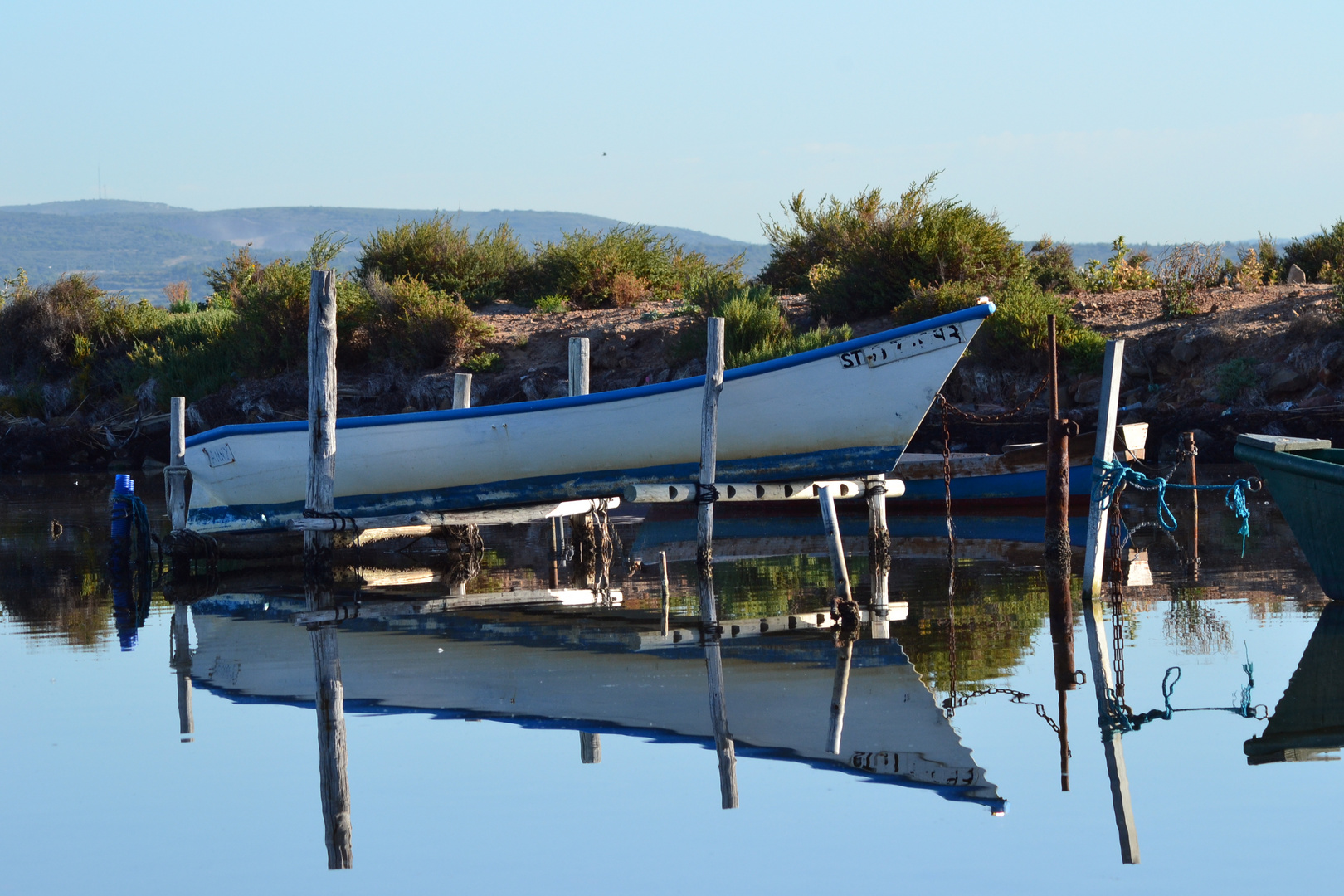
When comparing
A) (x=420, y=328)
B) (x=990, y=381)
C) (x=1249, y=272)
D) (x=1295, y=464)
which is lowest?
(x=1295, y=464)

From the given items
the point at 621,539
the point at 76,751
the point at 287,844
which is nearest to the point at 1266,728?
the point at 287,844

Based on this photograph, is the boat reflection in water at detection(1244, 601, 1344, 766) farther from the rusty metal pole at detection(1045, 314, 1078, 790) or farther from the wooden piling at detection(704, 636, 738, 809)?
the wooden piling at detection(704, 636, 738, 809)

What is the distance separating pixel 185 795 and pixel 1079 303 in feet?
70.6

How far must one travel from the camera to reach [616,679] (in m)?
8.76

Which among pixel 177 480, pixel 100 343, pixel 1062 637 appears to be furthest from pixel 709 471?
pixel 100 343

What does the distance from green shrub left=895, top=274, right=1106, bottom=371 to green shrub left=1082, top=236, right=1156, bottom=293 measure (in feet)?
9.22

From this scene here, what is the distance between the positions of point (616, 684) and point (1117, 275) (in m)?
21.9

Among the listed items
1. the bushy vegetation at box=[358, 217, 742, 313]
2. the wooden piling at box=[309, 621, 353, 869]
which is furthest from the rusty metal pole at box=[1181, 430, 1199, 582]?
the bushy vegetation at box=[358, 217, 742, 313]

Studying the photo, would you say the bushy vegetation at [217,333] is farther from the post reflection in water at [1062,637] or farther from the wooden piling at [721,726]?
the wooden piling at [721,726]

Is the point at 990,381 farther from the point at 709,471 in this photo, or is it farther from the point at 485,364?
the point at 709,471

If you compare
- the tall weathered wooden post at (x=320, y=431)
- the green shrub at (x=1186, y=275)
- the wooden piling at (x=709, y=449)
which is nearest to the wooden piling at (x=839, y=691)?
the wooden piling at (x=709, y=449)

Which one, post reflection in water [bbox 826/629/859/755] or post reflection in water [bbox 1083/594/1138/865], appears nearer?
post reflection in water [bbox 1083/594/1138/865]

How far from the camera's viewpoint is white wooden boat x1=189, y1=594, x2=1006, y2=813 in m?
7.05

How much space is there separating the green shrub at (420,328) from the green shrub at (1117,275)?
476 inches
